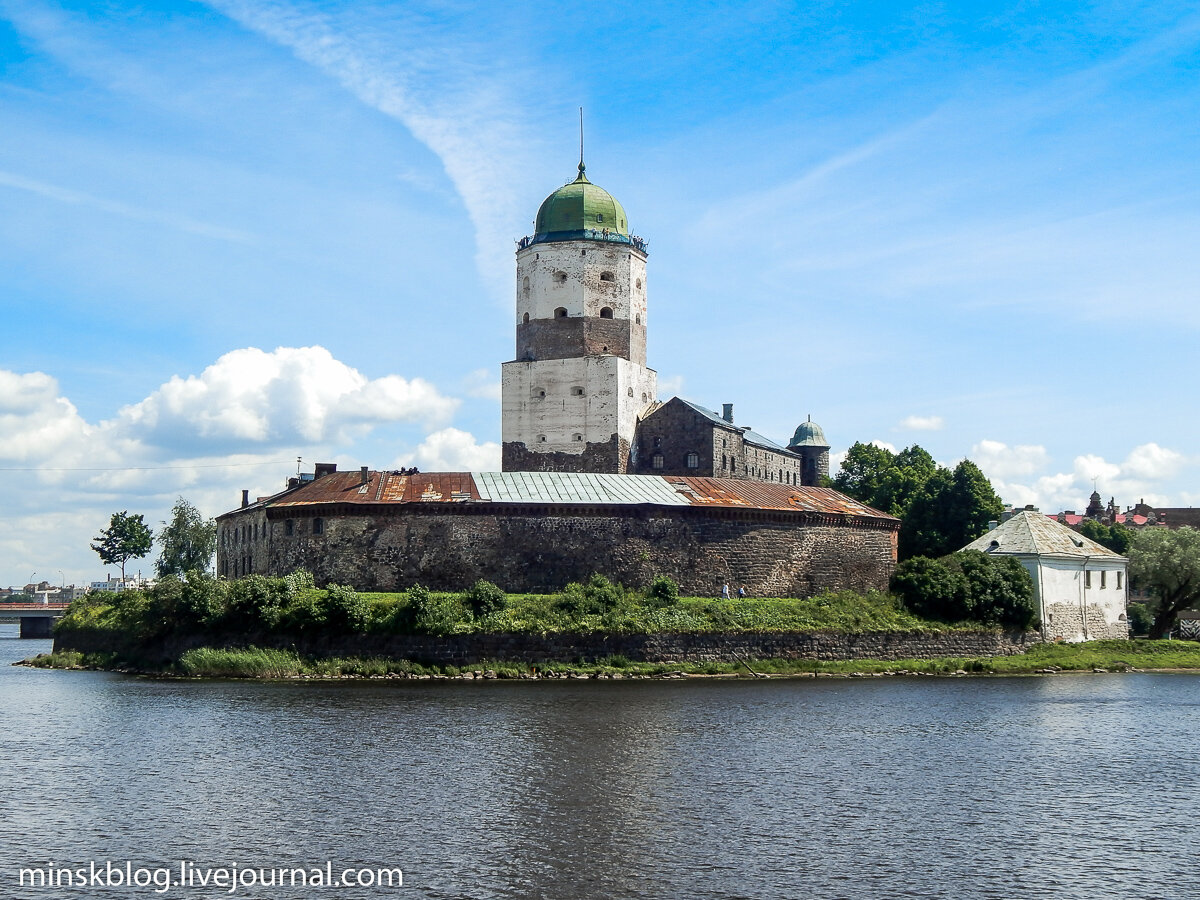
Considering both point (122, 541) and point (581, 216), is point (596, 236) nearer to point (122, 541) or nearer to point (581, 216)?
point (581, 216)

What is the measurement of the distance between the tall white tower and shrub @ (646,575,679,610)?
47.7ft

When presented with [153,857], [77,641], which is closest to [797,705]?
[153,857]

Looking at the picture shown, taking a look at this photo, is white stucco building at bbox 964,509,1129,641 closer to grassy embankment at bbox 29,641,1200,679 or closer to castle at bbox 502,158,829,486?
grassy embankment at bbox 29,641,1200,679

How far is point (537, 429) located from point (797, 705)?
92.7ft

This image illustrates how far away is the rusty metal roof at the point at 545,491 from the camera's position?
140 feet

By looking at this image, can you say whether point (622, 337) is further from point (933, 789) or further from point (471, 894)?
point (471, 894)

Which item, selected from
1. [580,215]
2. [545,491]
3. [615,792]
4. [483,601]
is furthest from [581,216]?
[615,792]

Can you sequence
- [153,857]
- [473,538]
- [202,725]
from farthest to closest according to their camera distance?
1. [473,538]
2. [202,725]
3. [153,857]

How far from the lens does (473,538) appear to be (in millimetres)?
41844

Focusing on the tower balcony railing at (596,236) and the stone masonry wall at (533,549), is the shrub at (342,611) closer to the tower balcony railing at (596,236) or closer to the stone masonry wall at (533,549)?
the stone masonry wall at (533,549)

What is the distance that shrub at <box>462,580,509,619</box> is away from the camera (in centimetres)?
3659

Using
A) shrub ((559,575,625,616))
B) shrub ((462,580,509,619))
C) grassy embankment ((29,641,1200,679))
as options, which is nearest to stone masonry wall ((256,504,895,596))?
shrub ((559,575,625,616))

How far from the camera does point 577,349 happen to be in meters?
56.0

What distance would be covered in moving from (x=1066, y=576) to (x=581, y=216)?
25543mm
